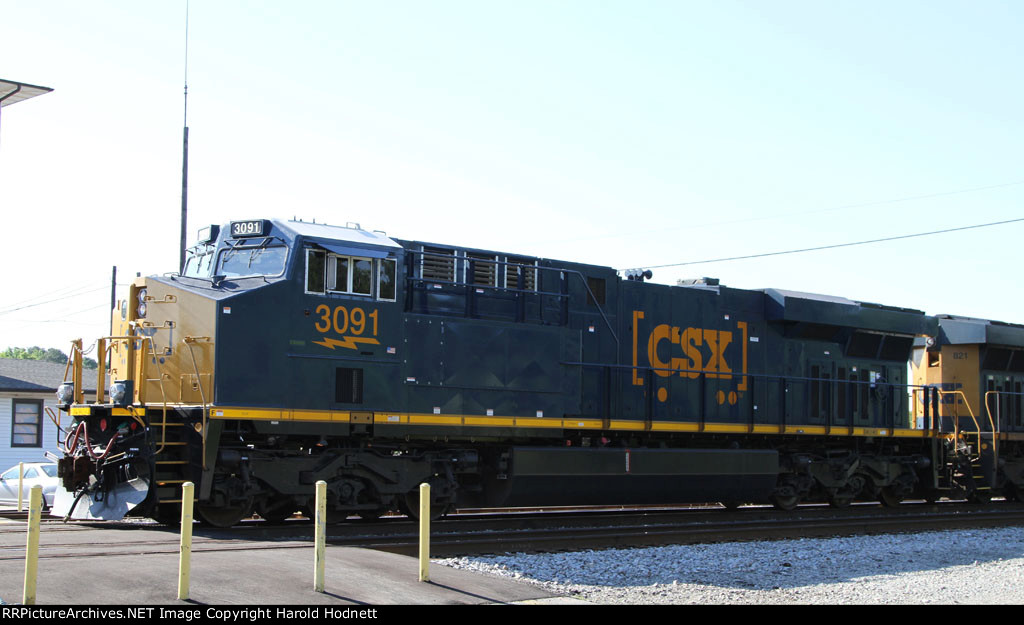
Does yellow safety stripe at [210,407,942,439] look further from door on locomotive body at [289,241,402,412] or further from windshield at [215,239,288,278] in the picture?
windshield at [215,239,288,278]

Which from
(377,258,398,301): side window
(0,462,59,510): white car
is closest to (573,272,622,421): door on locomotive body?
(377,258,398,301): side window

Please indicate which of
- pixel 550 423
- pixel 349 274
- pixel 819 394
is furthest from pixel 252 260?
pixel 819 394

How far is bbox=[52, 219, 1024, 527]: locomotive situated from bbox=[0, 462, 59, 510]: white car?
21.4ft

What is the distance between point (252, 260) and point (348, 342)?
163 centimetres

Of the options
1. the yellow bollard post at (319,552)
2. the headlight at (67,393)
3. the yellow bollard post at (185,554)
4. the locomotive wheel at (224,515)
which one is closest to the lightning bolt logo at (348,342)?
the locomotive wheel at (224,515)

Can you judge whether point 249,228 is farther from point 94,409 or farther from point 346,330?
point 94,409

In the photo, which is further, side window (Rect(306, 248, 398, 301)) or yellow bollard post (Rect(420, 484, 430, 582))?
side window (Rect(306, 248, 398, 301))

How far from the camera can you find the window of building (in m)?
29.0

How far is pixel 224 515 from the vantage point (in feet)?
41.6

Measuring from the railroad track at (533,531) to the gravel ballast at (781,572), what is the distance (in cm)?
54
